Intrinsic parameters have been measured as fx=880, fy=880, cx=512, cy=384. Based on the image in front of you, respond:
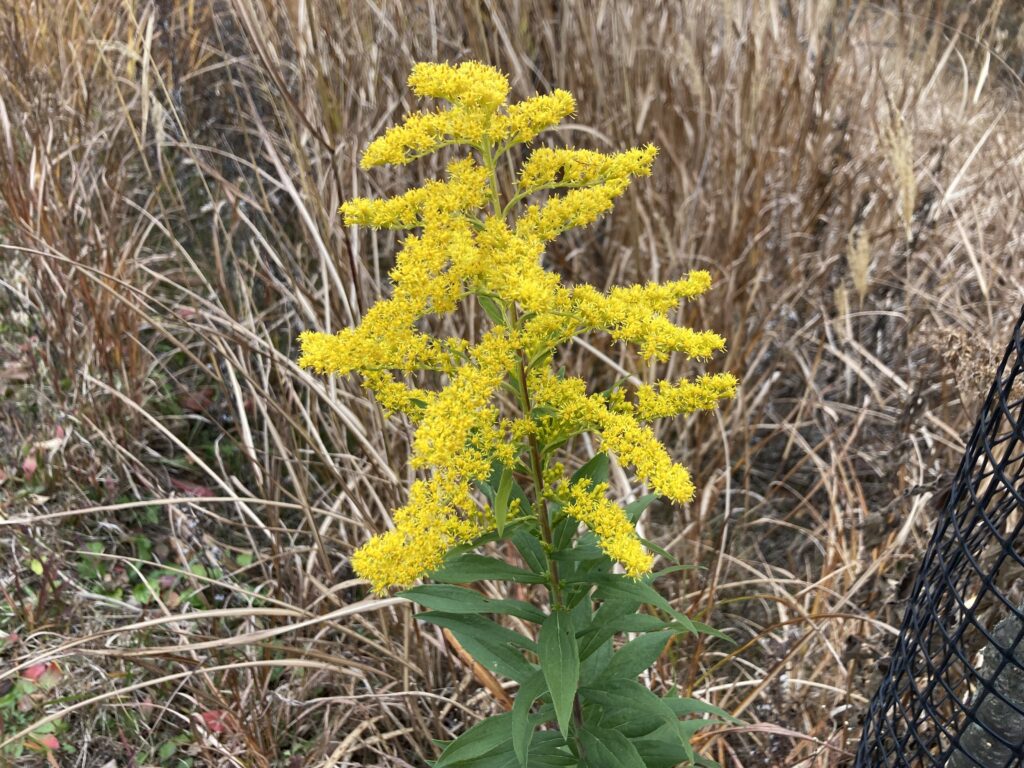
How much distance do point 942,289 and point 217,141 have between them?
12.3 feet

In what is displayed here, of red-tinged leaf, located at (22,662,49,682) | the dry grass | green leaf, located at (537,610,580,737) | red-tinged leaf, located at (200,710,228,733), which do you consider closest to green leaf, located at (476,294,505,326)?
green leaf, located at (537,610,580,737)

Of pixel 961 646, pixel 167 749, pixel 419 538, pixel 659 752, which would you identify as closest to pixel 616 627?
pixel 659 752

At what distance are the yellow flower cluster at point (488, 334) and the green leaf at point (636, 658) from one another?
17.3 inches

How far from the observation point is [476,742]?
5.84 feet

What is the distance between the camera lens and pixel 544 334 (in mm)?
1621

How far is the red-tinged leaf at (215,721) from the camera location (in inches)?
A: 105

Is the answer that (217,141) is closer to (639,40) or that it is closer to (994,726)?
(639,40)

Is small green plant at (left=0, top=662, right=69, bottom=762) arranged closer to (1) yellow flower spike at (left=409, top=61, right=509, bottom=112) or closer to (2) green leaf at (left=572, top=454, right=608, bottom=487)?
(2) green leaf at (left=572, top=454, right=608, bottom=487)

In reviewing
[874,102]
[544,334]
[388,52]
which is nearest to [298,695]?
[544,334]

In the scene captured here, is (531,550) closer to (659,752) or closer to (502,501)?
(502,501)

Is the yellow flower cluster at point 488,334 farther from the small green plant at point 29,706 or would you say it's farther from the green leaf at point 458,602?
the small green plant at point 29,706

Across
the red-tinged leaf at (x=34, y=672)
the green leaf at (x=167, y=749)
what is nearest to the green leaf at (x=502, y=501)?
the green leaf at (x=167, y=749)

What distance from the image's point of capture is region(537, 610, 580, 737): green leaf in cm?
156

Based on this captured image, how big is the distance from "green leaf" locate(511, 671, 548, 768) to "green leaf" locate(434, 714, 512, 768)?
0.07 metres
